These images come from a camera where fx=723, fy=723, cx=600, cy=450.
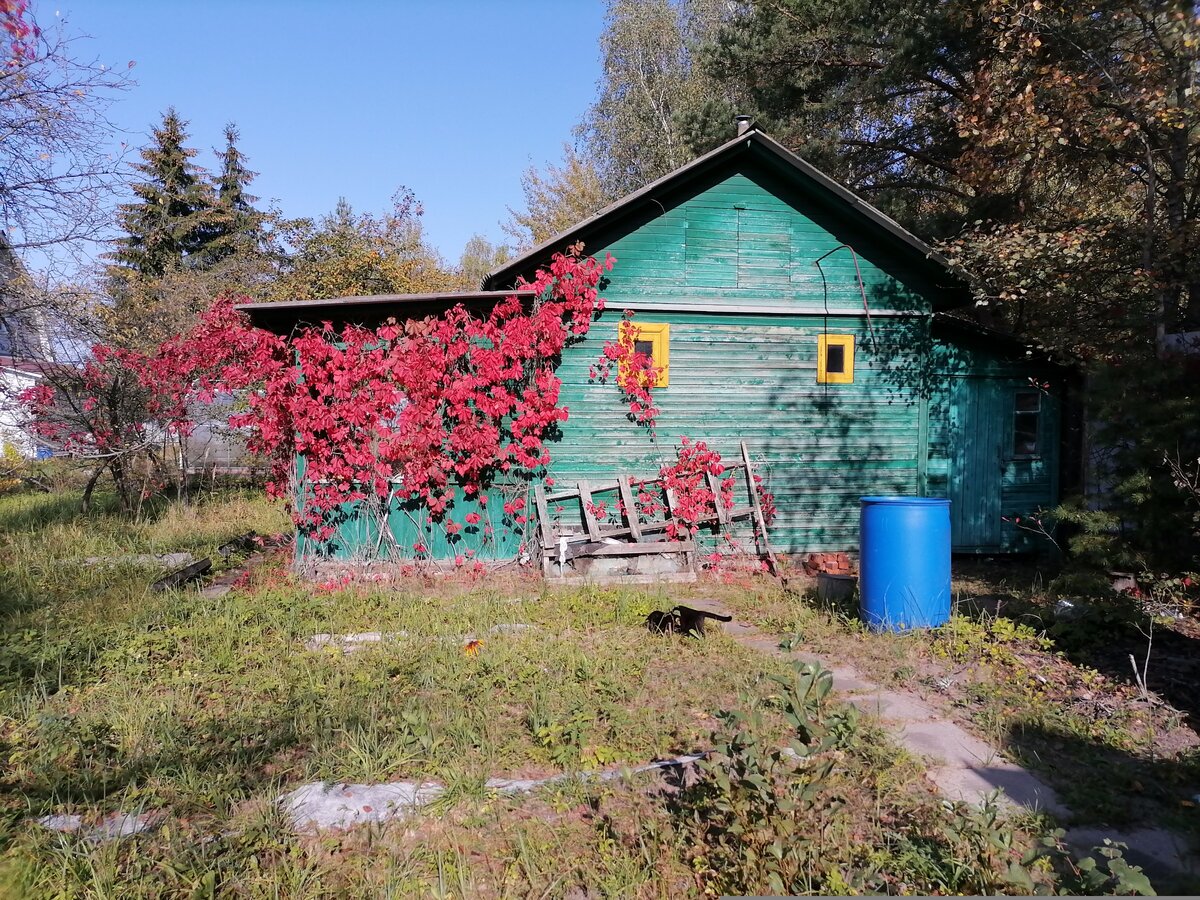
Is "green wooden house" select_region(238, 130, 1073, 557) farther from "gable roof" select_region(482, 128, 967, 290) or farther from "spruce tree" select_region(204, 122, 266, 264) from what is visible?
"spruce tree" select_region(204, 122, 266, 264)

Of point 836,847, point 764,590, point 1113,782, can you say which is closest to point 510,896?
point 836,847

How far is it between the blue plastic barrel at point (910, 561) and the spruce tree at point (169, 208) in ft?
81.7

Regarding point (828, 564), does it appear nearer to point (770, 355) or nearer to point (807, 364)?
point (807, 364)

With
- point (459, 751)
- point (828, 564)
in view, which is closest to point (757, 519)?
point (828, 564)

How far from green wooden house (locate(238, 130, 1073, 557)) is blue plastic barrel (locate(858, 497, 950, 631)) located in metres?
3.55

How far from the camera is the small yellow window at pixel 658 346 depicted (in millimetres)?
9594

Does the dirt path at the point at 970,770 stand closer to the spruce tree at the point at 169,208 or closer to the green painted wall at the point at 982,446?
the green painted wall at the point at 982,446

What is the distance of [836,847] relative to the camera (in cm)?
320

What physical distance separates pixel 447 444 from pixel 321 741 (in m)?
4.88

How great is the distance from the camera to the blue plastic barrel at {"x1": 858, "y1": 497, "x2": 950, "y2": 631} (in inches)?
244

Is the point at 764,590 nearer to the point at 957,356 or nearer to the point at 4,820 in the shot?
the point at 957,356

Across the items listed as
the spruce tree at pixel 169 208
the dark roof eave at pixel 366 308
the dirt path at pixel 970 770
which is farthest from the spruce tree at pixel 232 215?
the dirt path at pixel 970 770

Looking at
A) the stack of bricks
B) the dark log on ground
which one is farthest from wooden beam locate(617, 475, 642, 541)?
the dark log on ground

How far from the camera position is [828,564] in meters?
9.66
